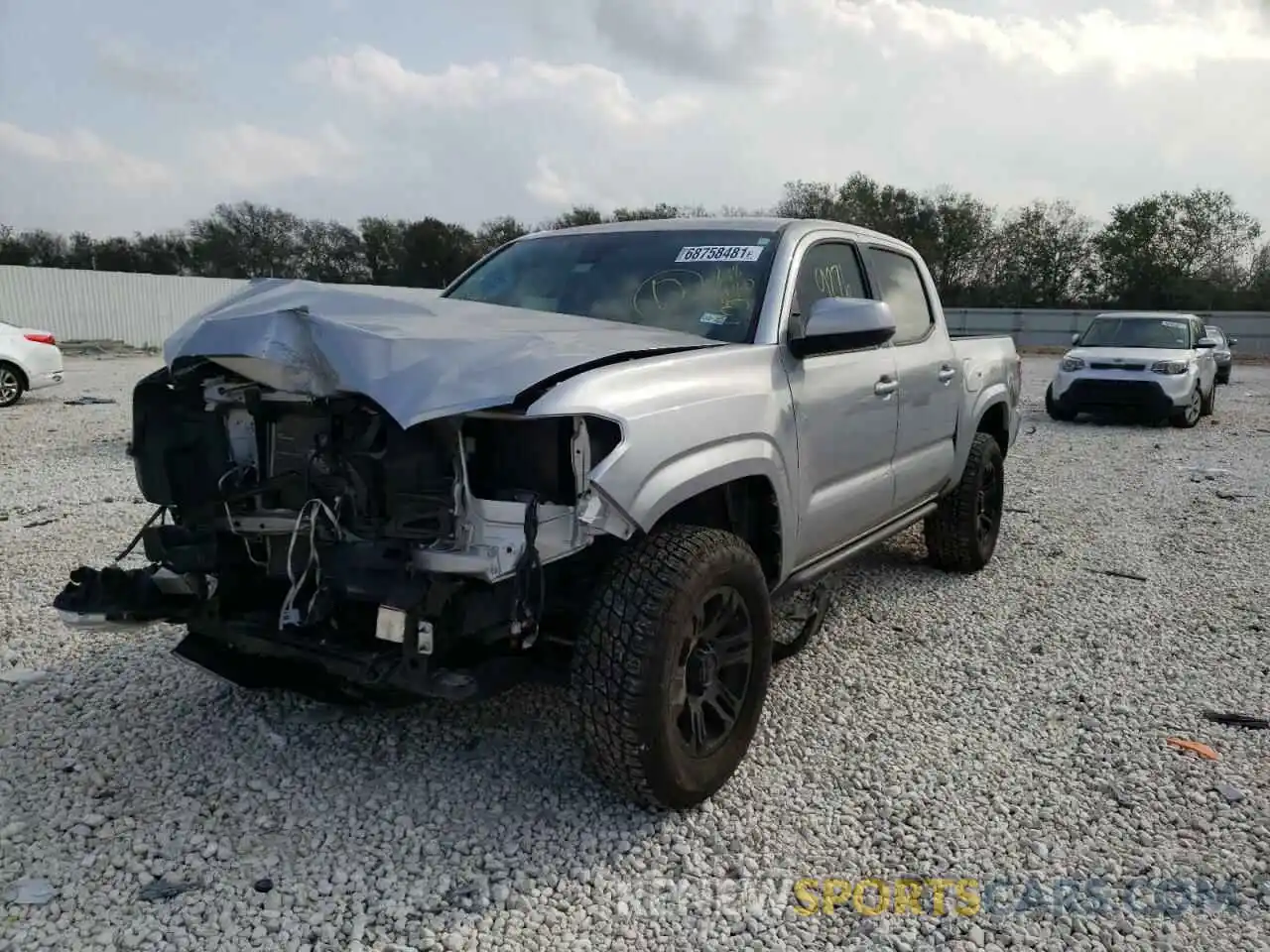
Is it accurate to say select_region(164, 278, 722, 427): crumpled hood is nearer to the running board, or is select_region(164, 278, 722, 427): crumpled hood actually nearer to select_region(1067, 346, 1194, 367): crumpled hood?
the running board

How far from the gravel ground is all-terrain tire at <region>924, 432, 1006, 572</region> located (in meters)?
0.61

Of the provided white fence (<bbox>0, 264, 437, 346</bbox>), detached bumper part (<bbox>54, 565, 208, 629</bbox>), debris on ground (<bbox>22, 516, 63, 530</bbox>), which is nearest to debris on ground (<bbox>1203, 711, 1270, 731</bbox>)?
detached bumper part (<bbox>54, 565, 208, 629</bbox>)

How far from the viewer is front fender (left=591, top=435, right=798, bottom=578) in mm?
2592

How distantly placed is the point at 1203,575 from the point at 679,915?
472cm

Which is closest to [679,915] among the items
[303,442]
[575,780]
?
[575,780]

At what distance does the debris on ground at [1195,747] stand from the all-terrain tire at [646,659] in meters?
1.88

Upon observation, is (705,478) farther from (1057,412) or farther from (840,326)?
(1057,412)

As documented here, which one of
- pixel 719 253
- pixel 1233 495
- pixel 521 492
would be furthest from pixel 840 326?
pixel 1233 495

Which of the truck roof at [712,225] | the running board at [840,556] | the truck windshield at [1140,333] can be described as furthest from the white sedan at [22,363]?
the truck windshield at [1140,333]

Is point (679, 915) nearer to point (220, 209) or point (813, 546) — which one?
point (813, 546)

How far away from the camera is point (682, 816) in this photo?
9.66ft

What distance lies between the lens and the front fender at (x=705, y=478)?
8.50ft

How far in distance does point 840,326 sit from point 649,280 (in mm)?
888

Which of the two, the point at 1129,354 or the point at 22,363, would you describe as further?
the point at 1129,354
